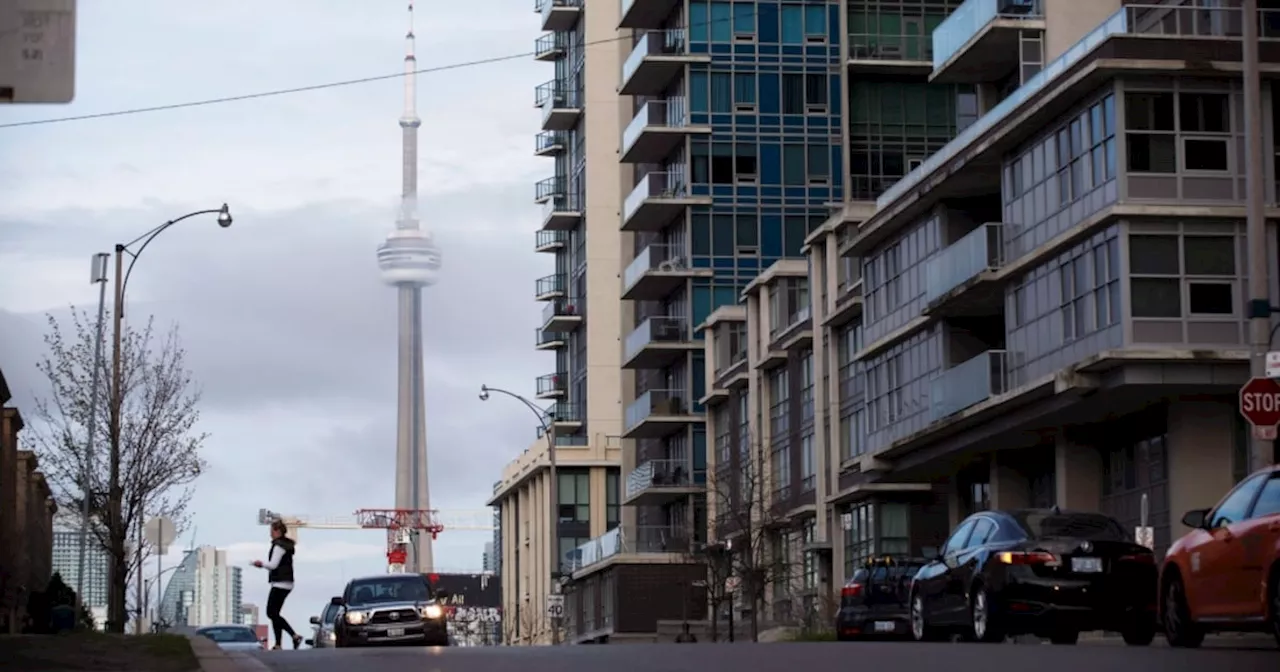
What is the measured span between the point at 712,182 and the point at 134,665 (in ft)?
230

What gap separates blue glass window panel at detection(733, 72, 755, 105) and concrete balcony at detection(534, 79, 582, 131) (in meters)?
22.4

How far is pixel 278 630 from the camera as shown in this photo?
1244 inches

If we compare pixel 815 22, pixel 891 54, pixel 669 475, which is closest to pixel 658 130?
pixel 815 22

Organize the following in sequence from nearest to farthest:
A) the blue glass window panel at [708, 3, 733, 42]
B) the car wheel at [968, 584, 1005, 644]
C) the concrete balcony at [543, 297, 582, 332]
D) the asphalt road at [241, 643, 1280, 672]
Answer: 1. the asphalt road at [241, 643, 1280, 672]
2. the car wheel at [968, 584, 1005, 644]
3. the blue glass window panel at [708, 3, 733, 42]
4. the concrete balcony at [543, 297, 582, 332]

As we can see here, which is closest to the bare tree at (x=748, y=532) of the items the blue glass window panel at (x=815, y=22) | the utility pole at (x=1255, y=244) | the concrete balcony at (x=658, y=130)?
the concrete balcony at (x=658, y=130)

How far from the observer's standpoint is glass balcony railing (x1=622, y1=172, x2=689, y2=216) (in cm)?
8938

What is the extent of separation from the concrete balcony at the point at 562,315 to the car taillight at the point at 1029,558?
282ft

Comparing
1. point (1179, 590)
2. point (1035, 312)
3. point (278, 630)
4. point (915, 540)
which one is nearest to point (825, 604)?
point (915, 540)

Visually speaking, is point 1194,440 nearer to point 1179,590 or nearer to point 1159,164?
point 1159,164

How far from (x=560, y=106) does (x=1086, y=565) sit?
88.2 metres

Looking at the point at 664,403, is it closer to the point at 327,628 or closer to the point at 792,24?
the point at 792,24

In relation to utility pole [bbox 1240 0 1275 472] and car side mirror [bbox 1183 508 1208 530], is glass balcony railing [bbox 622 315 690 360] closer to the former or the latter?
utility pole [bbox 1240 0 1275 472]

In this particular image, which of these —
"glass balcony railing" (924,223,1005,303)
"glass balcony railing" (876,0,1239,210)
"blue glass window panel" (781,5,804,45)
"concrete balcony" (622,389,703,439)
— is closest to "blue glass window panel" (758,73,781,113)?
"blue glass window panel" (781,5,804,45)

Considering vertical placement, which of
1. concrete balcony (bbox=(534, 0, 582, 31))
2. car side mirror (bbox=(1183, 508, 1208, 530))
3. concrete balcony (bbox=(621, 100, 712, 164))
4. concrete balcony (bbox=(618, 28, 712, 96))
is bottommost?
car side mirror (bbox=(1183, 508, 1208, 530))
